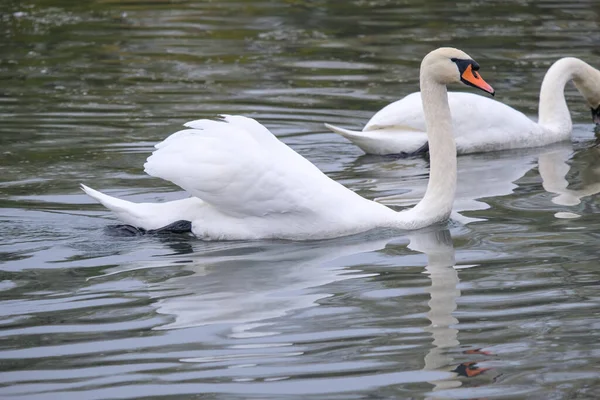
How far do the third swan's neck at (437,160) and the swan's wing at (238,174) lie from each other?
2.22 feet

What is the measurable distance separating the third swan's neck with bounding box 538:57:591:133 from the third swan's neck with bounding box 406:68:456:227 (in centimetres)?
357

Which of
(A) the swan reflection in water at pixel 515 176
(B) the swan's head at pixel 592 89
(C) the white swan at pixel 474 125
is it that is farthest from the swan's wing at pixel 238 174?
(B) the swan's head at pixel 592 89

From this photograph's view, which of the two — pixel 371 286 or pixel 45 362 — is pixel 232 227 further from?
pixel 45 362

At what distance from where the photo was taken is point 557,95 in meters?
12.1

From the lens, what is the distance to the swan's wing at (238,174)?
773 centimetres

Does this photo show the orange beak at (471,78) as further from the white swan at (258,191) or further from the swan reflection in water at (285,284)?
the swan reflection in water at (285,284)

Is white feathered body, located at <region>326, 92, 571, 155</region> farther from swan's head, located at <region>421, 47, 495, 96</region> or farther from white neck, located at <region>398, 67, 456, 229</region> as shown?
swan's head, located at <region>421, 47, 495, 96</region>

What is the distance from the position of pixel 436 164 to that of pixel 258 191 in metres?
1.27

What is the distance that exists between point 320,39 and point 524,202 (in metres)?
8.36

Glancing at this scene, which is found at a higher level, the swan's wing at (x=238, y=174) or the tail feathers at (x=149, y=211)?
the swan's wing at (x=238, y=174)

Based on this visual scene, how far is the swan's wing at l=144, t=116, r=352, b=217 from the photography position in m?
7.73

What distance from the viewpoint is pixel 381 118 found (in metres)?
11.0

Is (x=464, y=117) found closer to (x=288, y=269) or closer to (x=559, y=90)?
(x=559, y=90)

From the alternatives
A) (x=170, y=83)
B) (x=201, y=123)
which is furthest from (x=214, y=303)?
(x=170, y=83)
